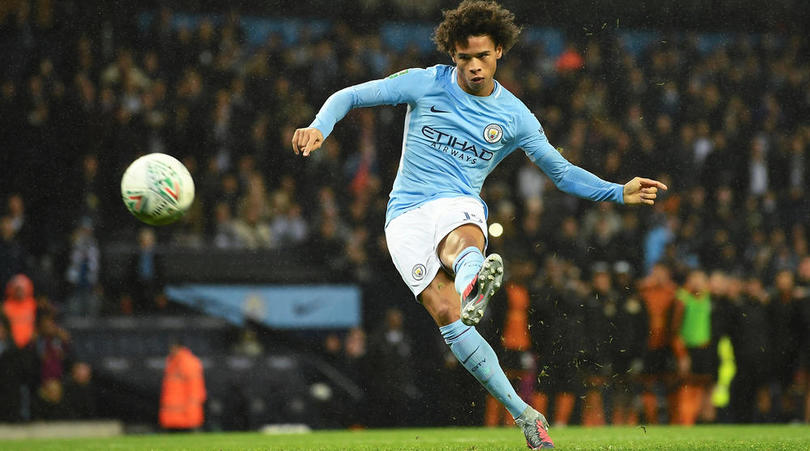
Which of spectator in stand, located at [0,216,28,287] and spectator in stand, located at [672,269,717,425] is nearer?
spectator in stand, located at [0,216,28,287]

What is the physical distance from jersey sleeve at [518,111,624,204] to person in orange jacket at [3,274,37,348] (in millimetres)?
7857

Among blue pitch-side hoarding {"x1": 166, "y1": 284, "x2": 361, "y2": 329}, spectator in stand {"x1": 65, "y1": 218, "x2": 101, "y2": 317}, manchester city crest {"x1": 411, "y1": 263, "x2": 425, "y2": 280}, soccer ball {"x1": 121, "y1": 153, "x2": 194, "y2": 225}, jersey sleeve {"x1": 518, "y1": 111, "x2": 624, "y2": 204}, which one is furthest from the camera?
blue pitch-side hoarding {"x1": 166, "y1": 284, "x2": 361, "y2": 329}

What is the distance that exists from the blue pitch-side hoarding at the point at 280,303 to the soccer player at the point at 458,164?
7.67 meters

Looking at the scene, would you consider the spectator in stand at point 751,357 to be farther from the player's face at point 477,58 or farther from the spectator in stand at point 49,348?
the player's face at point 477,58

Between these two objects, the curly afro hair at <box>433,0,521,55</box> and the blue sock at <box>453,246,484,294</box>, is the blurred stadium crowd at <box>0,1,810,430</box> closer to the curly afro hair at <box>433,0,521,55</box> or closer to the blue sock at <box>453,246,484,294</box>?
the curly afro hair at <box>433,0,521,55</box>

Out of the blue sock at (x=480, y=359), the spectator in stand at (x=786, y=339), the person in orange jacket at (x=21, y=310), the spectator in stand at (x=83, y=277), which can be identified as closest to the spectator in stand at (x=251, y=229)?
the spectator in stand at (x=83, y=277)

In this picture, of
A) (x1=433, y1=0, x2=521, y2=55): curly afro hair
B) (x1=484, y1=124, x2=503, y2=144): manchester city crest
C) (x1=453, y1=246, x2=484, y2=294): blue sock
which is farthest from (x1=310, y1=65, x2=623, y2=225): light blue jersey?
(x1=453, y1=246, x2=484, y2=294): blue sock

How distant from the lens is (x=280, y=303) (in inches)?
574

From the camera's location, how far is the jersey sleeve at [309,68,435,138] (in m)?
6.57

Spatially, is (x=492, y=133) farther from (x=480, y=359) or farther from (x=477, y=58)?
(x=480, y=359)

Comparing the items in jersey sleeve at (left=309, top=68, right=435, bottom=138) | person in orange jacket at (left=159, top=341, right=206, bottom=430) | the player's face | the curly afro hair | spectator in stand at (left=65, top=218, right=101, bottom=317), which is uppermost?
the curly afro hair

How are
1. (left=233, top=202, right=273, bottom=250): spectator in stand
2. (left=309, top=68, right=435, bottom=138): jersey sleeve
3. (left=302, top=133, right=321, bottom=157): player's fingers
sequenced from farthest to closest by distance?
1. (left=233, top=202, right=273, bottom=250): spectator in stand
2. (left=309, top=68, right=435, bottom=138): jersey sleeve
3. (left=302, top=133, right=321, bottom=157): player's fingers

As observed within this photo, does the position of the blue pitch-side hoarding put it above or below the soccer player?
below

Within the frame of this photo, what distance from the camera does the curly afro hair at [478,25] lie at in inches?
262
